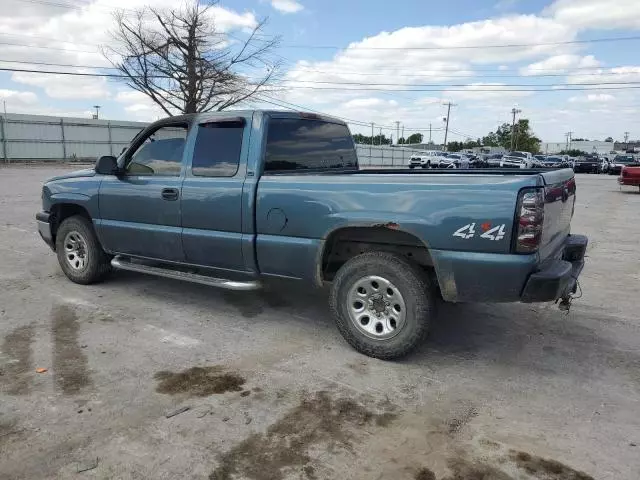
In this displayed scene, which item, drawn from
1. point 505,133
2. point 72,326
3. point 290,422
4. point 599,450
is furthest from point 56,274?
point 505,133

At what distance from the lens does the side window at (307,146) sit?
4680mm

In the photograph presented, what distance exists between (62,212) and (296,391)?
4146 millimetres

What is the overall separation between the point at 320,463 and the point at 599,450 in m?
1.56

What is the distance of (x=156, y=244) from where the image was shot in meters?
5.21

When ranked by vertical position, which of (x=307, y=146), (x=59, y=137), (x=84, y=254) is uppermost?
(x=59, y=137)

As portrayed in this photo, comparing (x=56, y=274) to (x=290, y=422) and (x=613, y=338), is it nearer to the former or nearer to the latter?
(x=290, y=422)

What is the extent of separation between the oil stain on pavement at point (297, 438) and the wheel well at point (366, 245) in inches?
48.3

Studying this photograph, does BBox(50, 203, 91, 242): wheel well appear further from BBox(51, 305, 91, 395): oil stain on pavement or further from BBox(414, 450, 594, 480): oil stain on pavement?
BBox(414, 450, 594, 480): oil stain on pavement

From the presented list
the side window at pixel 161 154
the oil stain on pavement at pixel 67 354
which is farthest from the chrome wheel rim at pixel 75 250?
the side window at pixel 161 154

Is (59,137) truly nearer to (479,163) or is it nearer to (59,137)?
(59,137)

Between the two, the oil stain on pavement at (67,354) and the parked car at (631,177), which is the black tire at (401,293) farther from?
the parked car at (631,177)

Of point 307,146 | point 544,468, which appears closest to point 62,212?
point 307,146

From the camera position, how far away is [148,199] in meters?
5.19

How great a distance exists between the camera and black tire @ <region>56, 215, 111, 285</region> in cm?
591
